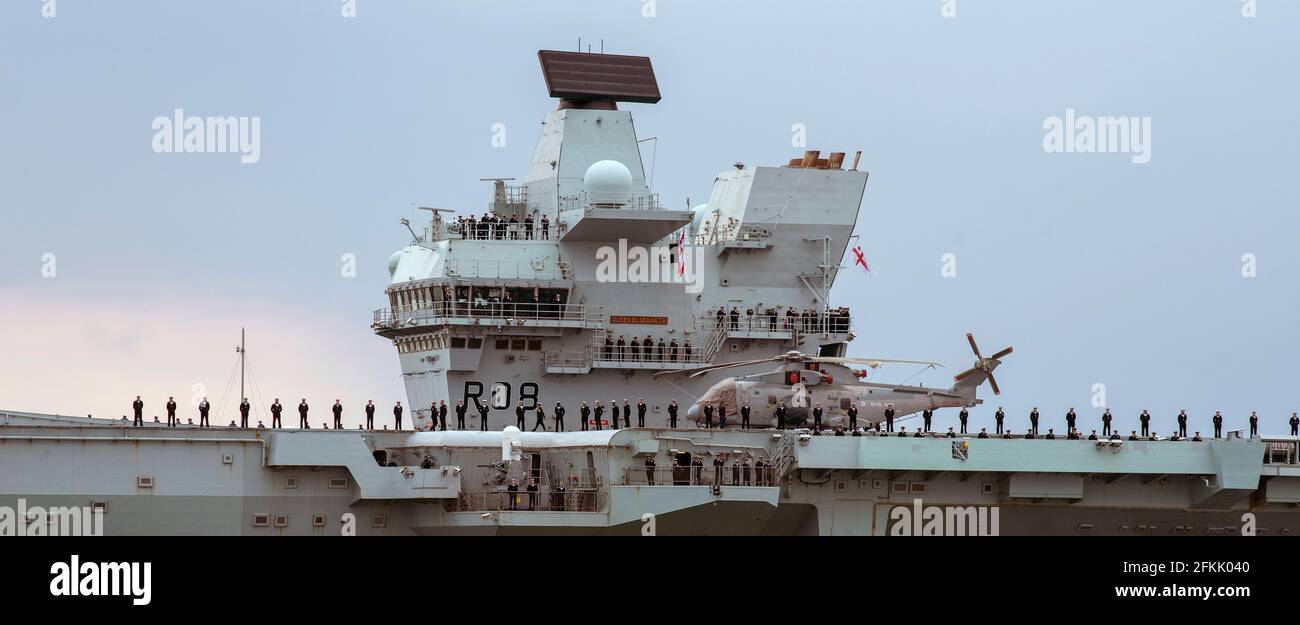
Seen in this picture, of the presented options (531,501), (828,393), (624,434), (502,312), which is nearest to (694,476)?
(624,434)

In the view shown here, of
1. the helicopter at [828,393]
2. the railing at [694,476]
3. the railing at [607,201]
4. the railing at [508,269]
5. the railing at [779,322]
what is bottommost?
the railing at [694,476]

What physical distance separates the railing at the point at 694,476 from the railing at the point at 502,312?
825cm

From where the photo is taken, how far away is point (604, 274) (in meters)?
54.1

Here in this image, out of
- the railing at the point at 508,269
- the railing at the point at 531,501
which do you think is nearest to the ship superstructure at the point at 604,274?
the railing at the point at 508,269

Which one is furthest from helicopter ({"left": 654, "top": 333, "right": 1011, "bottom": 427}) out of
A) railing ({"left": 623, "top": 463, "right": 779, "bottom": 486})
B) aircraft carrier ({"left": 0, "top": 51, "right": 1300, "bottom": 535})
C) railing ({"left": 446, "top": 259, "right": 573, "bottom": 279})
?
railing ({"left": 446, "top": 259, "right": 573, "bottom": 279})

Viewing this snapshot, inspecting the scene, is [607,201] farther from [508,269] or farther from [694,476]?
[694,476]

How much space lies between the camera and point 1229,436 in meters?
47.7

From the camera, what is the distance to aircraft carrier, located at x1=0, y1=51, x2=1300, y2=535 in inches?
1772

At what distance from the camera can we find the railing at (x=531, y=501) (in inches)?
1812

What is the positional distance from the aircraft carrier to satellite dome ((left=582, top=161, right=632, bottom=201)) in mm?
55

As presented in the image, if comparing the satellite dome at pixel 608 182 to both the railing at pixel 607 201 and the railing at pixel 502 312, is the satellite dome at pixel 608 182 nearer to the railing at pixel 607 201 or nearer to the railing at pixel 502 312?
the railing at pixel 607 201

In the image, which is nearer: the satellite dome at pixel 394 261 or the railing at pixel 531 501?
the railing at pixel 531 501
